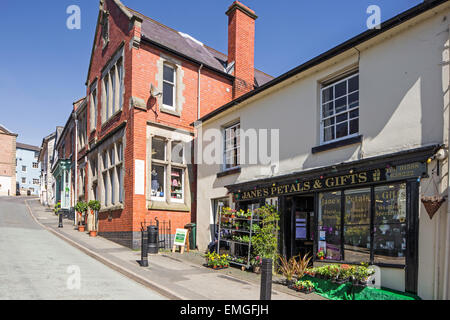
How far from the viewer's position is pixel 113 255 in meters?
11.5

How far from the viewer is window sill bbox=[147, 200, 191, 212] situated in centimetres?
1391

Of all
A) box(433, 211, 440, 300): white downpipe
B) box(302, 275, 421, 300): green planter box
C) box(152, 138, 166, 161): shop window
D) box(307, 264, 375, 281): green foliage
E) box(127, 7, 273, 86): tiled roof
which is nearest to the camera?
box(433, 211, 440, 300): white downpipe

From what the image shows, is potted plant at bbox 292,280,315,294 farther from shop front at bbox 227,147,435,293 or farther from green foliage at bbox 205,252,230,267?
green foliage at bbox 205,252,230,267

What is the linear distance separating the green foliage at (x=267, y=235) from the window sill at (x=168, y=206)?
511cm

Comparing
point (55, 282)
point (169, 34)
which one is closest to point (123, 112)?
point (169, 34)

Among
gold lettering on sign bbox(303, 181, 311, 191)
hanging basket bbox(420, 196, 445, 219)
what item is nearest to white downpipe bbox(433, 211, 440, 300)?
hanging basket bbox(420, 196, 445, 219)

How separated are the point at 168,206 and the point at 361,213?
331 inches

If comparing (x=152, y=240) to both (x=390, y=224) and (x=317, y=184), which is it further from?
(x=390, y=224)

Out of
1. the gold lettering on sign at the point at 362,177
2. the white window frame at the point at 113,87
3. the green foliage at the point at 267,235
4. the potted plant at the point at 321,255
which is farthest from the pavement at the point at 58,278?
the white window frame at the point at 113,87

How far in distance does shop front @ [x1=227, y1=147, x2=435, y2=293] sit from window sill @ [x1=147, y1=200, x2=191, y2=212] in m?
5.38

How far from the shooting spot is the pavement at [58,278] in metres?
6.70

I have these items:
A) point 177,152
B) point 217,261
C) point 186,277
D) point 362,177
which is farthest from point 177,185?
point 362,177

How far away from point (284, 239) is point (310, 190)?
1740 millimetres

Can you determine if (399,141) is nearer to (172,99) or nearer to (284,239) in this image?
(284,239)
